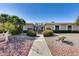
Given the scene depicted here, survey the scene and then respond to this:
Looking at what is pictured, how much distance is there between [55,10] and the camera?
194 inches

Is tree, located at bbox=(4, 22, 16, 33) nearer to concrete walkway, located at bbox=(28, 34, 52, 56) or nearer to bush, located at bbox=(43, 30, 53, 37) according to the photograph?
concrete walkway, located at bbox=(28, 34, 52, 56)

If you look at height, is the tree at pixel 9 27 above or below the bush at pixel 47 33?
above

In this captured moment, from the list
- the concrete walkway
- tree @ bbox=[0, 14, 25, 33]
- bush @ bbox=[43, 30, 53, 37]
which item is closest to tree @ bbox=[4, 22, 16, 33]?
tree @ bbox=[0, 14, 25, 33]

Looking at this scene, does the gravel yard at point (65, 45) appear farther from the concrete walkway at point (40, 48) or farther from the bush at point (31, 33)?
the bush at point (31, 33)

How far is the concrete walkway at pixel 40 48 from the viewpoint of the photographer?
4777mm

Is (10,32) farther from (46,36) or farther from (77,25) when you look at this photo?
(77,25)

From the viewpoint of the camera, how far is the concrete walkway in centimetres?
478

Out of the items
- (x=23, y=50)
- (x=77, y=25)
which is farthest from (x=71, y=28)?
(x=23, y=50)

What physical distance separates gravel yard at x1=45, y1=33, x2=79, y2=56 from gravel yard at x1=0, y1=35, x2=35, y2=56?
43 cm

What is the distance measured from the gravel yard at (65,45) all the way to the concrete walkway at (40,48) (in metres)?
0.09

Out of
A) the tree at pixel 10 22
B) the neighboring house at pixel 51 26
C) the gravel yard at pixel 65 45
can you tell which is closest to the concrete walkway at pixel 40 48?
the gravel yard at pixel 65 45

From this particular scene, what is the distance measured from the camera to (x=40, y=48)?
484 centimetres

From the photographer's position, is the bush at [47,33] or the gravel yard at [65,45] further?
the bush at [47,33]

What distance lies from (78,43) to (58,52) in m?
0.47
